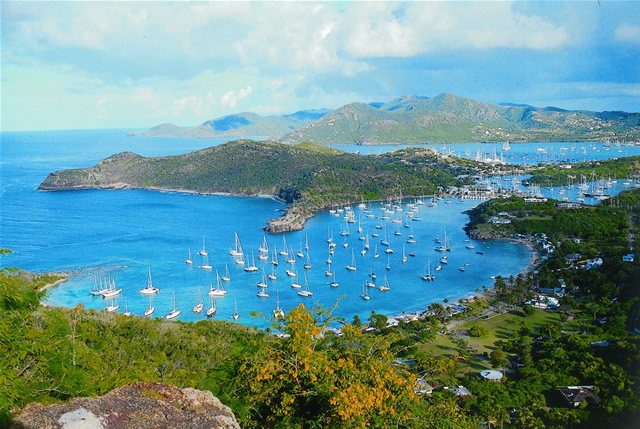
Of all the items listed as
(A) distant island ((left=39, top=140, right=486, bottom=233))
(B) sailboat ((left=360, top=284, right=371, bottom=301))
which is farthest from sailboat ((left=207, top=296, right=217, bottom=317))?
(A) distant island ((left=39, top=140, right=486, bottom=233))

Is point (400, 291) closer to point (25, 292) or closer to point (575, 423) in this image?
point (575, 423)

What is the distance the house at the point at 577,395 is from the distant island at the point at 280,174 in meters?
45.3

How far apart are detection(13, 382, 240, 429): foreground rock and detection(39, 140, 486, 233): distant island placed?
55.9 m

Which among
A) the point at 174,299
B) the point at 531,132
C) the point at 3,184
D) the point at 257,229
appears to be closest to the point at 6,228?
the point at 257,229

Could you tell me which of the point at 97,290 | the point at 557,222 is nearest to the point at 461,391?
the point at 97,290

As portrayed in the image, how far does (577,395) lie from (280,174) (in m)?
61.5

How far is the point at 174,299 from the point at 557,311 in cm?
2200

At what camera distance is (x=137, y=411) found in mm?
3559

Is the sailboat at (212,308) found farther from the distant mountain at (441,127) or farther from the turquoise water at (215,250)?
the distant mountain at (441,127)

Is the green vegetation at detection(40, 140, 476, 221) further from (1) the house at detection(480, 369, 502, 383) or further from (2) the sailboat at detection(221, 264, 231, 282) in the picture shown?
(1) the house at detection(480, 369, 502, 383)

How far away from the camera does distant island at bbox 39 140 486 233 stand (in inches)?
2653

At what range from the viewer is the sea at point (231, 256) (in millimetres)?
30094

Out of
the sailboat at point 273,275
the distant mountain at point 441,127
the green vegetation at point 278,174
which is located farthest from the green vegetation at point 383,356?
the distant mountain at point 441,127

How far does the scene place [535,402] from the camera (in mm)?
15219
